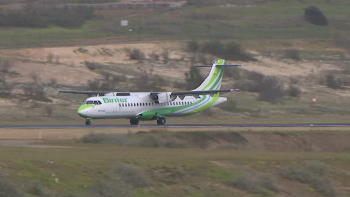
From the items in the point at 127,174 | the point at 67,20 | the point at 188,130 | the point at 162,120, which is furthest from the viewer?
the point at 67,20

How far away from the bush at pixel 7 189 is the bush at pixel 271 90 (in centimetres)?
4819

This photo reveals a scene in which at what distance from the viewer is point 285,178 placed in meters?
27.8

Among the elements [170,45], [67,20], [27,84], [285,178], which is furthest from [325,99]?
[285,178]

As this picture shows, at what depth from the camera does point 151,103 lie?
2019 inches

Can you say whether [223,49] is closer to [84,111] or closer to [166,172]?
[84,111]

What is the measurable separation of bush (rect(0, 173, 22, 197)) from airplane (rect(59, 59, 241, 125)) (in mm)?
25078

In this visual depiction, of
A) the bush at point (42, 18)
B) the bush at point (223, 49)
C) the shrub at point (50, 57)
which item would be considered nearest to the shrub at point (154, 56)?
the bush at point (223, 49)

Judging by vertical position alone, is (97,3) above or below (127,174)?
above

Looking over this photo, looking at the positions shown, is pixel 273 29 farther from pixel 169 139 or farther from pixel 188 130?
pixel 169 139

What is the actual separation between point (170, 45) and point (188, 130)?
41.4m

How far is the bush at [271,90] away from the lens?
6838 cm

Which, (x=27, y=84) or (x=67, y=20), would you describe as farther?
(x=67, y=20)

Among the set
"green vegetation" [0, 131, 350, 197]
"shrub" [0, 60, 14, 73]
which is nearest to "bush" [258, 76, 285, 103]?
"shrub" [0, 60, 14, 73]

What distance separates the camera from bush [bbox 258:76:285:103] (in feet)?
224
